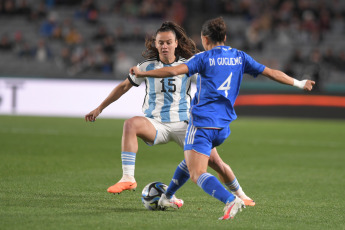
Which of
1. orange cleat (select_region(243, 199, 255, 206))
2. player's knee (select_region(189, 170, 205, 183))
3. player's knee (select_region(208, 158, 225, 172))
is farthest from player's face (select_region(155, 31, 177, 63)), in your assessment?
orange cleat (select_region(243, 199, 255, 206))

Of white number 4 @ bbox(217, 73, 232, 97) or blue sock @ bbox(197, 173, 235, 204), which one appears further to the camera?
Result: white number 4 @ bbox(217, 73, 232, 97)

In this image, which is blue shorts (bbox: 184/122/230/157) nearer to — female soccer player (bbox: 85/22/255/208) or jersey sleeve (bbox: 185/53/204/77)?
jersey sleeve (bbox: 185/53/204/77)

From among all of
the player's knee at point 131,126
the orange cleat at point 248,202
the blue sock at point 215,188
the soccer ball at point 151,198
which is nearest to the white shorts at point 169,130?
the player's knee at point 131,126

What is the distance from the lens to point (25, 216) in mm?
5938

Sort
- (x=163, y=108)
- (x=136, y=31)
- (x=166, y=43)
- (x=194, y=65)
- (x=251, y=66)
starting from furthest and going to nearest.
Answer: (x=136, y=31) < (x=163, y=108) < (x=166, y=43) < (x=251, y=66) < (x=194, y=65)

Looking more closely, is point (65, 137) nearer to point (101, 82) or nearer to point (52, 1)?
point (101, 82)

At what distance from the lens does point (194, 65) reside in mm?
5996

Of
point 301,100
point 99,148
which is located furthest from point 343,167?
point 301,100

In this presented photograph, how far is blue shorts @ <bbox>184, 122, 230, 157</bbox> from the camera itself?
6074 millimetres

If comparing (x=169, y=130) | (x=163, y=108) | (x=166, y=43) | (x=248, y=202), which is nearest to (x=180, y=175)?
(x=169, y=130)

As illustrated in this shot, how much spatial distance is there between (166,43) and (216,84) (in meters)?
1.22

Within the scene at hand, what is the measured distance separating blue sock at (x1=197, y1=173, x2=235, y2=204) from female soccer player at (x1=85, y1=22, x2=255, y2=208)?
904 mm

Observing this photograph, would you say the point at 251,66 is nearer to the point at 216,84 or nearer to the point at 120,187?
the point at 216,84

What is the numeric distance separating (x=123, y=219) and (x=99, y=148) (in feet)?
23.7
